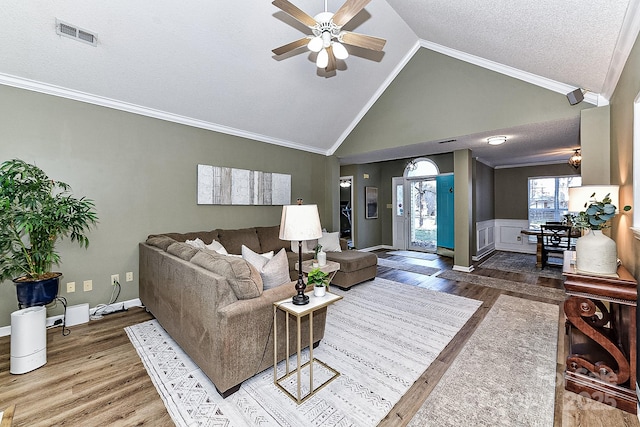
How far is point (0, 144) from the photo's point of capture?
8.89ft

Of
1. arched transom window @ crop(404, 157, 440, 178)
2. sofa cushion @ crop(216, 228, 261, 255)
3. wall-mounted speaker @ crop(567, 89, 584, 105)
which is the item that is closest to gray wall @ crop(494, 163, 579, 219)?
arched transom window @ crop(404, 157, 440, 178)

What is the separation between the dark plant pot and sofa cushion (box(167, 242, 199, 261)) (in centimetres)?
102

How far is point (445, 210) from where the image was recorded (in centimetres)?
690

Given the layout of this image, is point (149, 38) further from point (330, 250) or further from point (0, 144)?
point (330, 250)

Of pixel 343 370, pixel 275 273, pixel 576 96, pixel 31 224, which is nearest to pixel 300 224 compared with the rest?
pixel 275 273

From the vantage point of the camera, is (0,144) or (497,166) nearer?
(0,144)

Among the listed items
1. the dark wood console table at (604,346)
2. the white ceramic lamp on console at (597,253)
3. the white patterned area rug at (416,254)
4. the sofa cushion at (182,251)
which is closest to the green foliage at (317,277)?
the sofa cushion at (182,251)

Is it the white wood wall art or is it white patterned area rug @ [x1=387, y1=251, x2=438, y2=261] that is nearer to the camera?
the white wood wall art

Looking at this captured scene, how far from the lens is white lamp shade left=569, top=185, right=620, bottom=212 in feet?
7.21

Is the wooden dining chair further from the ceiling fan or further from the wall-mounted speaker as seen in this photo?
the ceiling fan

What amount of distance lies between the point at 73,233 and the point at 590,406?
477cm

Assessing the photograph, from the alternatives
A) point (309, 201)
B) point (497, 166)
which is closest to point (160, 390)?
point (309, 201)

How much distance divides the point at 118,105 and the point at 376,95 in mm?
4067

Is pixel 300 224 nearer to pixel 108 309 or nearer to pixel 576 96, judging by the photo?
pixel 108 309
